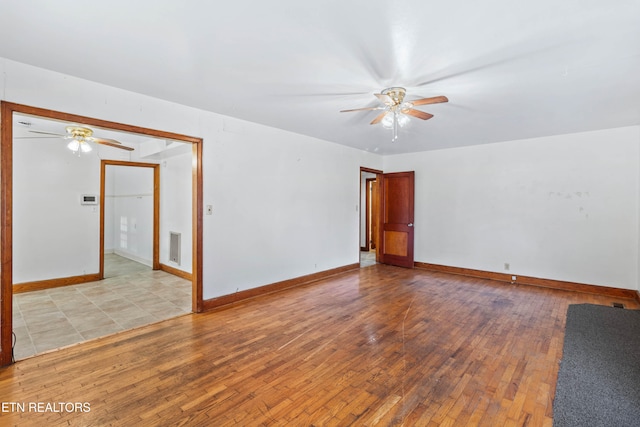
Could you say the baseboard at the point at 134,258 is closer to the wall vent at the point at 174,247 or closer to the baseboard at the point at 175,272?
the baseboard at the point at 175,272

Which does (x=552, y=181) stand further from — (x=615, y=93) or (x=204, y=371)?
(x=204, y=371)

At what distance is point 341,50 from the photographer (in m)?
2.24

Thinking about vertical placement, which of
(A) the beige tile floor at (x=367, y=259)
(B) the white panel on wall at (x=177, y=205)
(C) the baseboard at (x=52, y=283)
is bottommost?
(A) the beige tile floor at (x=367, y=259)

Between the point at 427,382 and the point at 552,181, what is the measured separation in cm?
442

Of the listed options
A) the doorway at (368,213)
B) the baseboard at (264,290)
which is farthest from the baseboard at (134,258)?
the doorway at (368,213)

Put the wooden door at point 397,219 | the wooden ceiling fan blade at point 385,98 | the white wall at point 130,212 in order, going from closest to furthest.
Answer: the wooden ceiling fan blade at point 385,98 < the wooden door at point 397,219 < the white wall at point 130,212

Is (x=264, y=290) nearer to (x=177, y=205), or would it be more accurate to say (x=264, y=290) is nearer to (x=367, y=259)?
(x=177, y=205)

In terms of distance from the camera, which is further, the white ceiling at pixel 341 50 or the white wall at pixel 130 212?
the white wall at pixel 130 212

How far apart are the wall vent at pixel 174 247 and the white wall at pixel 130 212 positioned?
2.94 feet

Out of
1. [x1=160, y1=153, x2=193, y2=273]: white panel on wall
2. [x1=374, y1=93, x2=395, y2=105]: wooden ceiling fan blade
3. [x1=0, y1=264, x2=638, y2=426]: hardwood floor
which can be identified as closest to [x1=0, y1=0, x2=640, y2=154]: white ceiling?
[x1=374, y1=93, x2=395, y2=105]: wooden ceiling fan blade

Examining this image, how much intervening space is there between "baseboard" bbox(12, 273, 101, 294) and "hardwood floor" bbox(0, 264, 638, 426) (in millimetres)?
2843

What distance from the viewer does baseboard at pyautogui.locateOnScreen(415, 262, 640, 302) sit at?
443cm

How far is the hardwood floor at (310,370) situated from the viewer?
190 cm

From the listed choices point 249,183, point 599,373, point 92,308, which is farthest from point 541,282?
point 92,308
